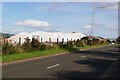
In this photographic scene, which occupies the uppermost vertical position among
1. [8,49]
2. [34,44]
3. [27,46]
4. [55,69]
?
[34,44]

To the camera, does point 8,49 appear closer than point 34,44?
Yes

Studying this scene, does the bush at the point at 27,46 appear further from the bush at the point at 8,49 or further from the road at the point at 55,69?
the road at the point at 55,69

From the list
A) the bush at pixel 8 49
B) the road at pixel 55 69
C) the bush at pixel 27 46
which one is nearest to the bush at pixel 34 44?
the bush at pixel 27 46

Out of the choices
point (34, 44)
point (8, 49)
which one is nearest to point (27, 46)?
point (34, 44)

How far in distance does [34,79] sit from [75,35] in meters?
112

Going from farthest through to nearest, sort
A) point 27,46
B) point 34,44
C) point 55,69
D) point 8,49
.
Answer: point 34,44 < point 27,46 < point 8,49 < point 55,69

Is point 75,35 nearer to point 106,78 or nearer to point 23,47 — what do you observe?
point 23,47

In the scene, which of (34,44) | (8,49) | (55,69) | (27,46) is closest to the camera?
(55,69)

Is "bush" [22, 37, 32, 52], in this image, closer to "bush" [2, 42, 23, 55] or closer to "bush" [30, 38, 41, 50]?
"bush" [30, 38, 41, 50]

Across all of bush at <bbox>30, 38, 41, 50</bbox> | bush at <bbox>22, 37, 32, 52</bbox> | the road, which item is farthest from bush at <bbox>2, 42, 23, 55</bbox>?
the road

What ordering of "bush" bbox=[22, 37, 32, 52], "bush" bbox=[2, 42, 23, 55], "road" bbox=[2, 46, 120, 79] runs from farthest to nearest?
"bush" bbox=[22, 37, 32, 52]
"bush" bbox=[2, 42, 23, 55]
"road" bbox=[2, 46, 120, 79]

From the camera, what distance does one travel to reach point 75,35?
12581 centimetres

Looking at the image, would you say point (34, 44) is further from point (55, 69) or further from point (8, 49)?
point (55, 69)

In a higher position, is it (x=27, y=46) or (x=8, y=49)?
(x=27, y=46)
